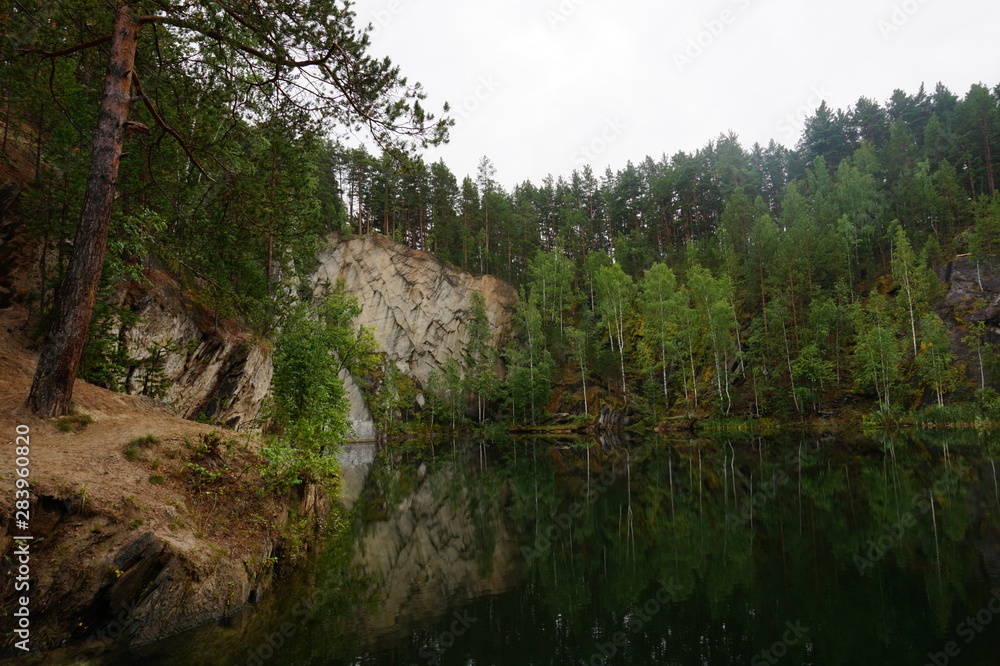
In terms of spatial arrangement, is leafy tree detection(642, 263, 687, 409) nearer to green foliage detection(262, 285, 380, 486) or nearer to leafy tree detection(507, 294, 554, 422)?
leafy tree detection(507, 294, 554, 422)

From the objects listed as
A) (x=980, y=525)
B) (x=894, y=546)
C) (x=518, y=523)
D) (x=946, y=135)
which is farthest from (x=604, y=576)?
(x=946, y=135)

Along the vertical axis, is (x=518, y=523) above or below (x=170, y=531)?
→ below

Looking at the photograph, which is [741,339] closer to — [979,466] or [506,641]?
[979,466]

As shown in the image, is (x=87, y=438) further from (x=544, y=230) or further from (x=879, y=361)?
(x=544, y=230)

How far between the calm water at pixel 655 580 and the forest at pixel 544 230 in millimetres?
6620

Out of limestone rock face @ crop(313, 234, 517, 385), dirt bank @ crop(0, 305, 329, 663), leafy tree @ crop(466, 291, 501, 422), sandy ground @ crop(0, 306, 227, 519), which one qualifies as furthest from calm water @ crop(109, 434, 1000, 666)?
limestone rock face @ crop(313, 234, 517, 385)

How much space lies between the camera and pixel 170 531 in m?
7.55

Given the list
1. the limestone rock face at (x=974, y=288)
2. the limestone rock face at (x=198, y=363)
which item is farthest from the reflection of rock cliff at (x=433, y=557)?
the limestone rock face at (x=974, y=288)

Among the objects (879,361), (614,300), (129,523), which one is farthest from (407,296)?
(129,523)

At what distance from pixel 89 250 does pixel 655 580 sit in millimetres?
12072

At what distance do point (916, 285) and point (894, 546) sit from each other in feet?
160

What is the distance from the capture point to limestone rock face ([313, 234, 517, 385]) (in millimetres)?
58938

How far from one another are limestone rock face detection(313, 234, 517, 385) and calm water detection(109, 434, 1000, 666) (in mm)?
41889

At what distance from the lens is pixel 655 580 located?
964 centimetres
